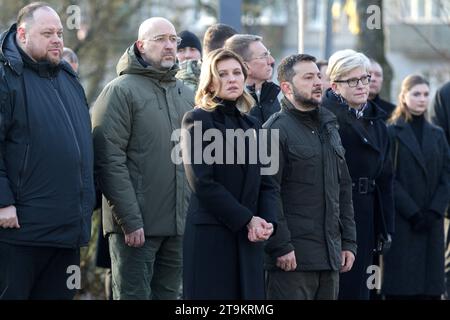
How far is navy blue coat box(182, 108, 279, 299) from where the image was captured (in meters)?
7.16

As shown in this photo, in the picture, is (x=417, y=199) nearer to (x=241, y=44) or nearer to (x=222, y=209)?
(x=241, y=44)

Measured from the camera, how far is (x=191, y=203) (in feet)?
24.1

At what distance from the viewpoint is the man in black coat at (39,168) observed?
7.28 m

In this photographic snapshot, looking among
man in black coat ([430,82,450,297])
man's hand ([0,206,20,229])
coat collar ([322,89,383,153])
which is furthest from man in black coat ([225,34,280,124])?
man in black coat ([430,82,450,297])

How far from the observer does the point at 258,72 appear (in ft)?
28.6

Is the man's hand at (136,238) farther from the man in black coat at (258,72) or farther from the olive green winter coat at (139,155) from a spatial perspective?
the man in black coat at (258,72)

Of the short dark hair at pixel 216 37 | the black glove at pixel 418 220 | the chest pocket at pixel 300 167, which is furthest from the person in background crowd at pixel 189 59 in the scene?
the black glove at pixel 418 220

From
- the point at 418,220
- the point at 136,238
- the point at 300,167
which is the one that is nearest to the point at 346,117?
the point at 300,167

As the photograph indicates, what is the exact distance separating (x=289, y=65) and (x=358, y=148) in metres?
1.04

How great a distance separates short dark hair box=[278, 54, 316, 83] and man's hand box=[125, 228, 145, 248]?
147 centimetres

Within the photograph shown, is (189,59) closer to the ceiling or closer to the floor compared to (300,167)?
closer to the ceiling

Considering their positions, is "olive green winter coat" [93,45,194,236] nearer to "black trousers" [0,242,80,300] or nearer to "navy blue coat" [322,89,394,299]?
"black trousers" [0,242,80,300]
